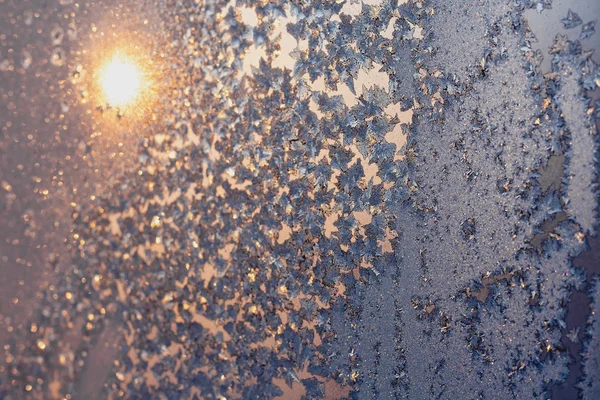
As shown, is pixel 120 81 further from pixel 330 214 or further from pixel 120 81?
pixel 330 214

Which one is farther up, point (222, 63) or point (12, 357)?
point (222, 63)

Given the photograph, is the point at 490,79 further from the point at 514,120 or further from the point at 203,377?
the point at 203,377

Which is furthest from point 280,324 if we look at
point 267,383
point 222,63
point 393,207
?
point 222,63

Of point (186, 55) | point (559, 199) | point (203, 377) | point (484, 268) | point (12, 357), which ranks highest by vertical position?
point (559, 199)

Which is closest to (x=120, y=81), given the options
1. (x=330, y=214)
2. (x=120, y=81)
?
(x=120, y=81)
